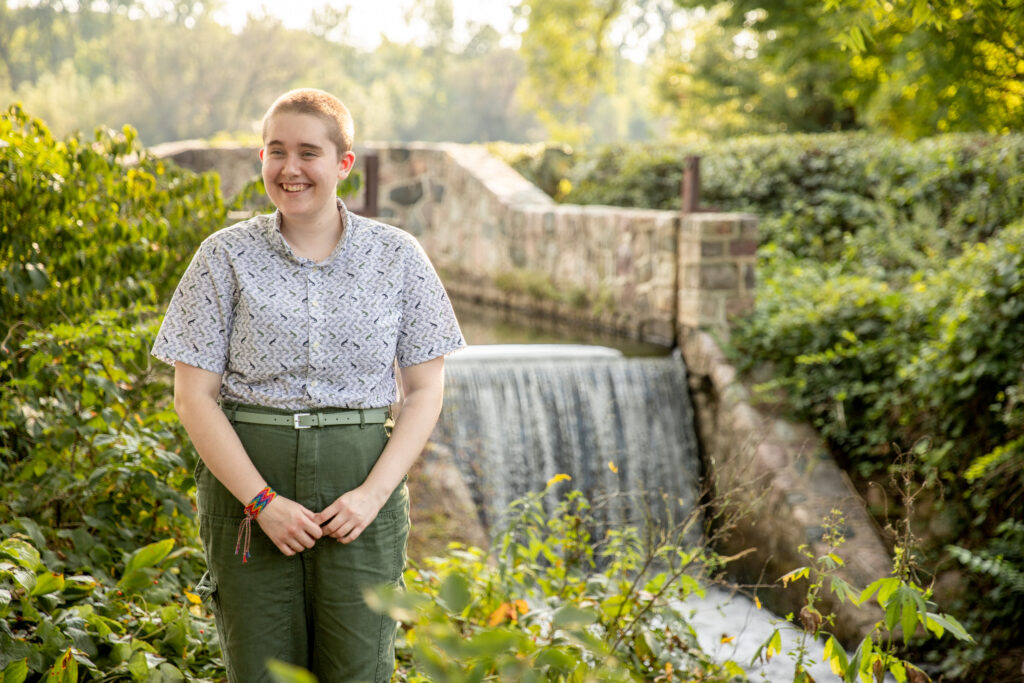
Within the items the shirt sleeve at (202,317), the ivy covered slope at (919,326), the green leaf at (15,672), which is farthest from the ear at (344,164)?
the ivy covered slope at (919,326)

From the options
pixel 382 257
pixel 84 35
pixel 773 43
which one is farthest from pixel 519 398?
pixel 84 35

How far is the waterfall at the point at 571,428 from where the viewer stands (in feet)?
19.0

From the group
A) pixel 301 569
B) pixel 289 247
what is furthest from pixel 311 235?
pixel 301 569

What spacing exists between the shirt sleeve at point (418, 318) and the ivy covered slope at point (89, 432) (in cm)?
108

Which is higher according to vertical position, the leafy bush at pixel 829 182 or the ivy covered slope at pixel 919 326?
the leafy bush at pixel 829 182

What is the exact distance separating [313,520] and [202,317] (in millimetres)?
468

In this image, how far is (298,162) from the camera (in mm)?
1980

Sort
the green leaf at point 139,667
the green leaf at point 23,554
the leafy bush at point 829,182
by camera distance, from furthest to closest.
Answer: the leafy bush at point 829,182 < the green leaf at point 139,667 < the green leaf at point 23,554

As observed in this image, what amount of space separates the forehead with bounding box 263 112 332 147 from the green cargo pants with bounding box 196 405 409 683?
555 millimetres

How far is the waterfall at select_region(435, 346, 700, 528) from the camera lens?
5.79 meters

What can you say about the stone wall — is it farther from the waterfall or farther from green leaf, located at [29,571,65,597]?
green leaf, located at [29,571,65,597]

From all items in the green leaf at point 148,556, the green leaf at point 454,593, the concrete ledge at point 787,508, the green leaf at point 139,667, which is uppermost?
the green leaf at point 454,593

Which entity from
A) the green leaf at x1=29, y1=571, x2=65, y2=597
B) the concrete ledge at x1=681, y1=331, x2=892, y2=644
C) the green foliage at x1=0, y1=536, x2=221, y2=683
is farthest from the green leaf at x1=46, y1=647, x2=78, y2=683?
the concrete ledge at x1=681, y1=331, x2=892, y2=644

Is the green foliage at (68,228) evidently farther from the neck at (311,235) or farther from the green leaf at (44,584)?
the neck at (311,235)
